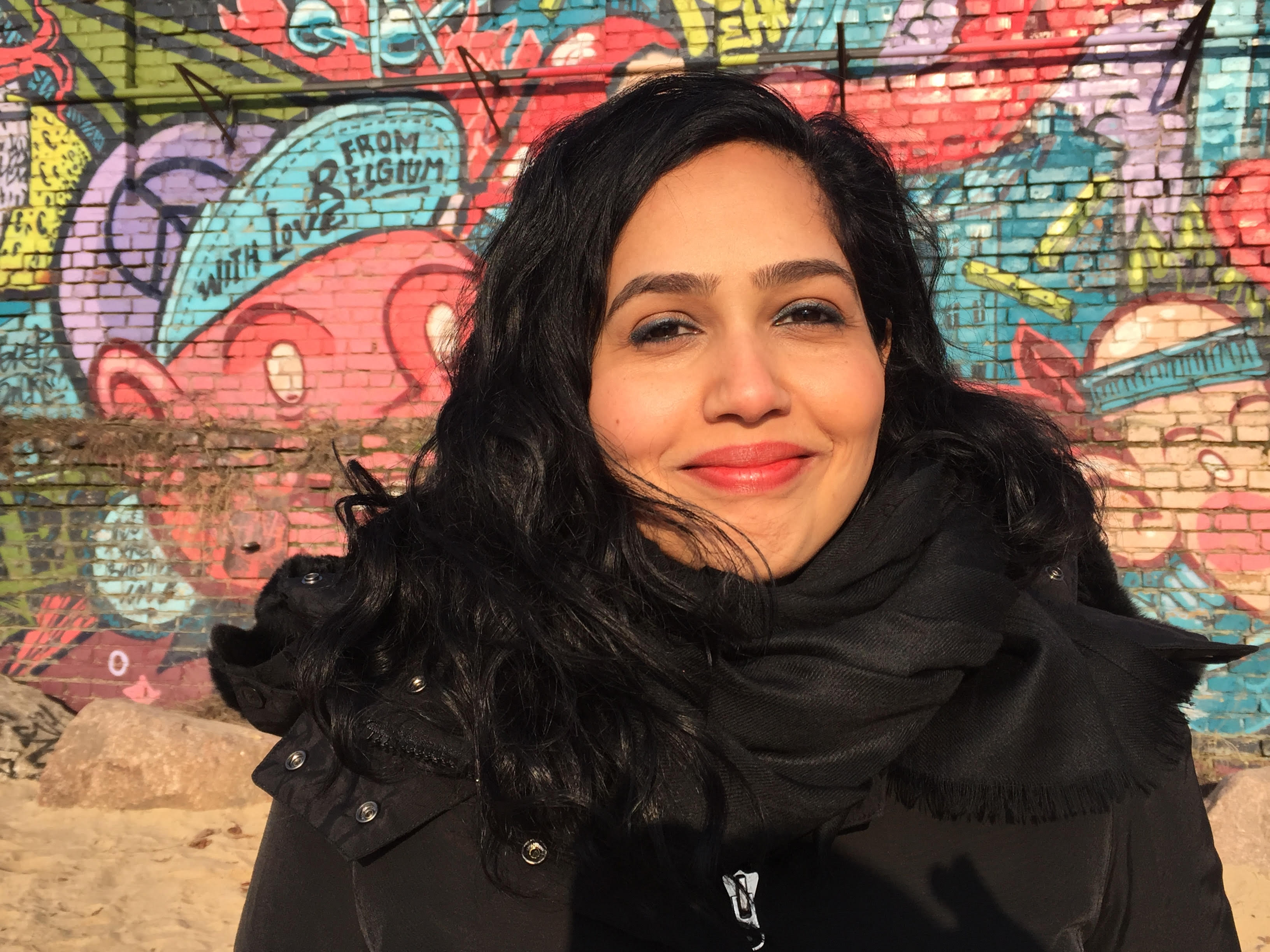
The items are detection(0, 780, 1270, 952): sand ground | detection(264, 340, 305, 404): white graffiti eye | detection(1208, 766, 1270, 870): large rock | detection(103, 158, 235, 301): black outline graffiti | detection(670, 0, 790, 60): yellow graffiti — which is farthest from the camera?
detection(103, 158, 235, 301): black outline graffiti

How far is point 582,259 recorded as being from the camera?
139 cm

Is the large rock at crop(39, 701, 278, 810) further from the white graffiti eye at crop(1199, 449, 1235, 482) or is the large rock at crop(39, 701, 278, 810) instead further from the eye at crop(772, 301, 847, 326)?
the white graffiti eye at crop(1199, 449, 1235, 482)

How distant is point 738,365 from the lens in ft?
4.09

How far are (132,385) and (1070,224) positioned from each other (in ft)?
19.4

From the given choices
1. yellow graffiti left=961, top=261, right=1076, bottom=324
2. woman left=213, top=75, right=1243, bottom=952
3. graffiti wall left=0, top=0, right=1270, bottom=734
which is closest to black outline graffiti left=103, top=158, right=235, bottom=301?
graffiti wall left=0, top=0, right=1270, bottom=734

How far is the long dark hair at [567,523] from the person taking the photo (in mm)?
1200

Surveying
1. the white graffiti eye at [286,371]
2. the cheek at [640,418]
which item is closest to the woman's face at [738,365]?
the cheek at [640,418]

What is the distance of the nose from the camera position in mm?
1218

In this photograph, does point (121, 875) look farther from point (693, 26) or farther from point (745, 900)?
point (693, 26)

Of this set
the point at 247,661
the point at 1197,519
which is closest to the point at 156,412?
the point at 247,661

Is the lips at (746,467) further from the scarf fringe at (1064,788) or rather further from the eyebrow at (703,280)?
the scarf fringe at (1064,788)

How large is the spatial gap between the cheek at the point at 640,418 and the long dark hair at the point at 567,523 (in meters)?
0.04

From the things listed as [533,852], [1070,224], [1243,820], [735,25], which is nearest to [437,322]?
[735,25]

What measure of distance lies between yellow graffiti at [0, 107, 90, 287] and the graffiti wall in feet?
0.06
